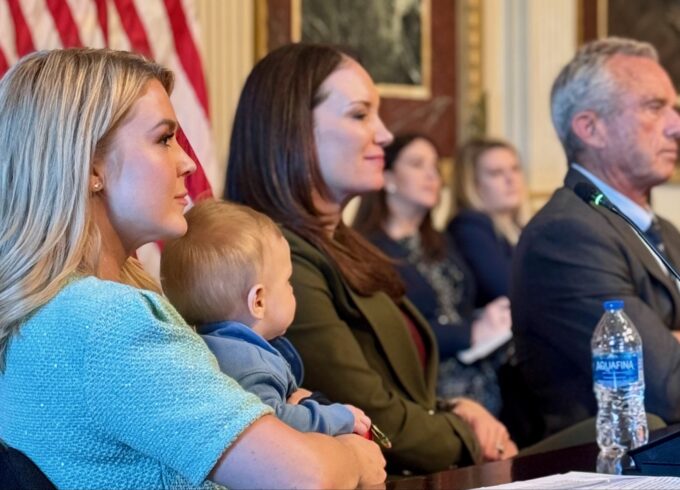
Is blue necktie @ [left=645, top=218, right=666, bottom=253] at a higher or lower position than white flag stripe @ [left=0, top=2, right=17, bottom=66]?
lower

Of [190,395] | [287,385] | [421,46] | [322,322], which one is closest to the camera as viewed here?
[190,395]

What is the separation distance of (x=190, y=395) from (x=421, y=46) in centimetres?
526

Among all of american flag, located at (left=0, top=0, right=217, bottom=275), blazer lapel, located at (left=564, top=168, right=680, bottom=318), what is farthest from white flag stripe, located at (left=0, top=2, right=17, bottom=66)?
blazer lapel, located at (left=564, top=168, right=680, bottom=318)

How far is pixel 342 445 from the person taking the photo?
206 cm

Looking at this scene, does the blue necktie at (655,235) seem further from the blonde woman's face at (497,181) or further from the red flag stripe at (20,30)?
the blonde woman's face at (497,181)

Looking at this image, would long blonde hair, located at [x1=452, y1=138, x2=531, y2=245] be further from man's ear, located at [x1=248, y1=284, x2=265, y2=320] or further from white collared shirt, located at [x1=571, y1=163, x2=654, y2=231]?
man's ear, located at [x1=248, y1=284, x2=265, y2=320]

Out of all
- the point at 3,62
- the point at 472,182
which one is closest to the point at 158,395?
the point at 3,62

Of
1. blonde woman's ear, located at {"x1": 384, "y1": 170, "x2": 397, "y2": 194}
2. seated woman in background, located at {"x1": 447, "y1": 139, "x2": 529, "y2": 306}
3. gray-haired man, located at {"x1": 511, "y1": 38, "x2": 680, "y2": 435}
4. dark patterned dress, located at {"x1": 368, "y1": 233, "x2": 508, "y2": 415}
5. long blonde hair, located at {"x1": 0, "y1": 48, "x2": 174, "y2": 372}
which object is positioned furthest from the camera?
seated woman in background, located at {"x1": 447, "y1": 139, "x2": 529, "y2": 306}

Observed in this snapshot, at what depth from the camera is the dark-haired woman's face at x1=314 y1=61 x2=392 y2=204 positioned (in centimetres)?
327

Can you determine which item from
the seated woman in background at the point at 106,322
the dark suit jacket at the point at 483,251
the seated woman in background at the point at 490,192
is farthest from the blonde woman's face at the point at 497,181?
the seated woman in background at the point at 106,322

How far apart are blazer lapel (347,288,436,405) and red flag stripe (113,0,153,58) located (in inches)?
68.2

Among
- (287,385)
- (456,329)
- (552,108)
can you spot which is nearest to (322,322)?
(287,385)

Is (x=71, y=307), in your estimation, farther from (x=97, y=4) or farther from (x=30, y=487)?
(x=97, y=4)

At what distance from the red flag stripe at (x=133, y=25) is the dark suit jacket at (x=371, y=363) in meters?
1.75
